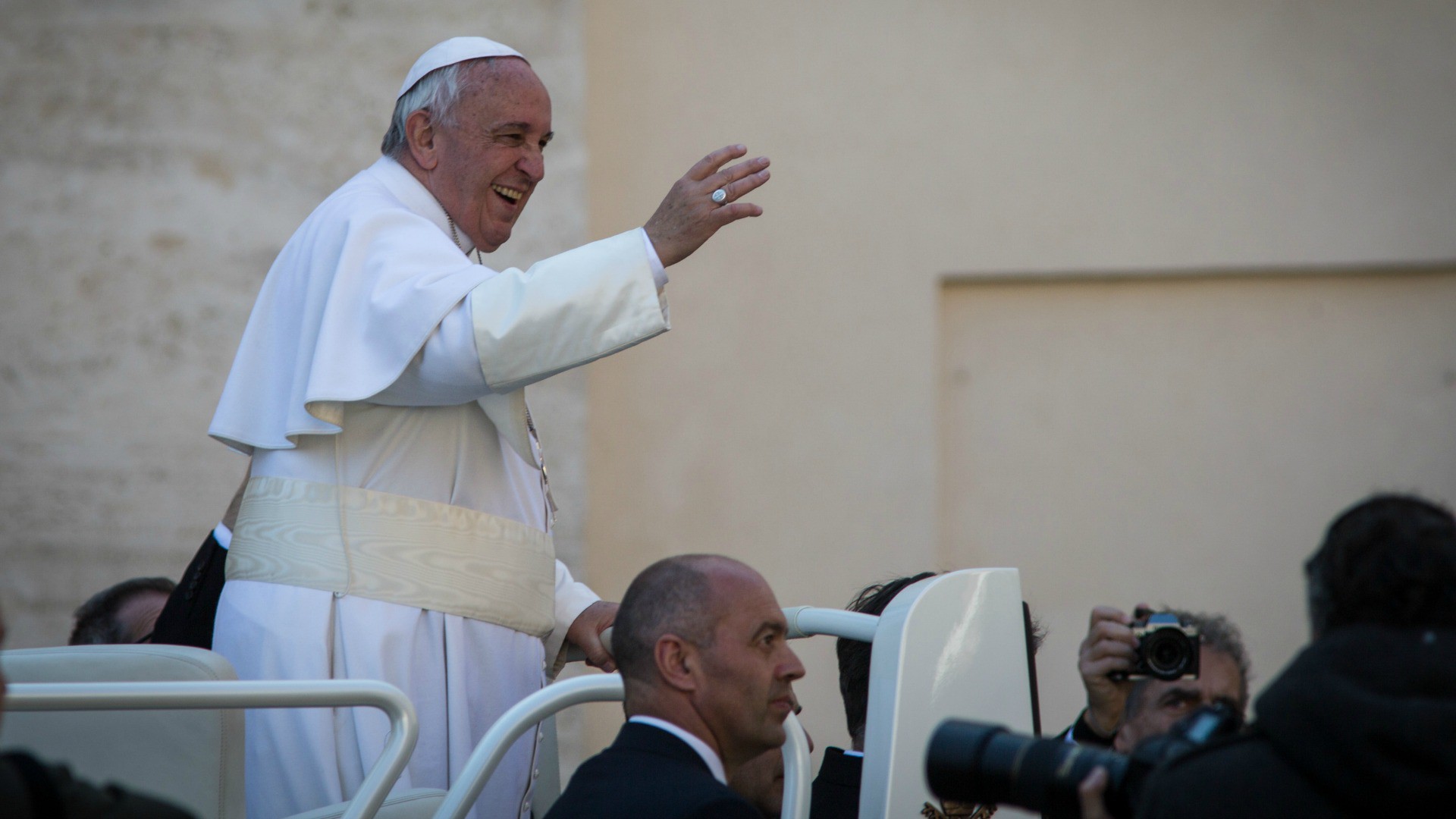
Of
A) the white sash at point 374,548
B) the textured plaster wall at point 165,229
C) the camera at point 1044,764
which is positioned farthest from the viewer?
the textured plaster wall at point 165,229

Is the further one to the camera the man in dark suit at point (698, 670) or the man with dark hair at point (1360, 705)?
the man in dark suit at point (698, 670)

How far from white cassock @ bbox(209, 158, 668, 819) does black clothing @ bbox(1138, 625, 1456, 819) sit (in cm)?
150

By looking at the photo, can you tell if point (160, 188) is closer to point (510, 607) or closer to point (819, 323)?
point (819, 323)

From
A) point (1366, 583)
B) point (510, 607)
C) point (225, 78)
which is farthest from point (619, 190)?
point (1366, 583)

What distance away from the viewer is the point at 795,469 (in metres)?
5.86

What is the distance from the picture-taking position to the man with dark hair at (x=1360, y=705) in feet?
5.17

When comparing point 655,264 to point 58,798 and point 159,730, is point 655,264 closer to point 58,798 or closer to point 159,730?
point 159,730

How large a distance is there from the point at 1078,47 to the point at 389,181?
11.0ft

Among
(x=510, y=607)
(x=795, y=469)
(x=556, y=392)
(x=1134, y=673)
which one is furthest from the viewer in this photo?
(x=795, y=469)

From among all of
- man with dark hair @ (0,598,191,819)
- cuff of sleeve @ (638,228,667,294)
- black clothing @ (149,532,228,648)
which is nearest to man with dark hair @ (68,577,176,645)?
black clothing @ (149,532,228,648)

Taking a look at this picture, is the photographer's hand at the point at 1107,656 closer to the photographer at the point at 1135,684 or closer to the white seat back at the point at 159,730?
the photographer at the point at 1135,684

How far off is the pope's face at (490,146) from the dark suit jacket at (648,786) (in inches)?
56.9

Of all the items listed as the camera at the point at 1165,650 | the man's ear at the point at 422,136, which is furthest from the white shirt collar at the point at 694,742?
the man's ear at the point at 422,136

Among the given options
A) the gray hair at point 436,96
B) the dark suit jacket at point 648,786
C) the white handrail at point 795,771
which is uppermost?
the gray hair at point 436,96
